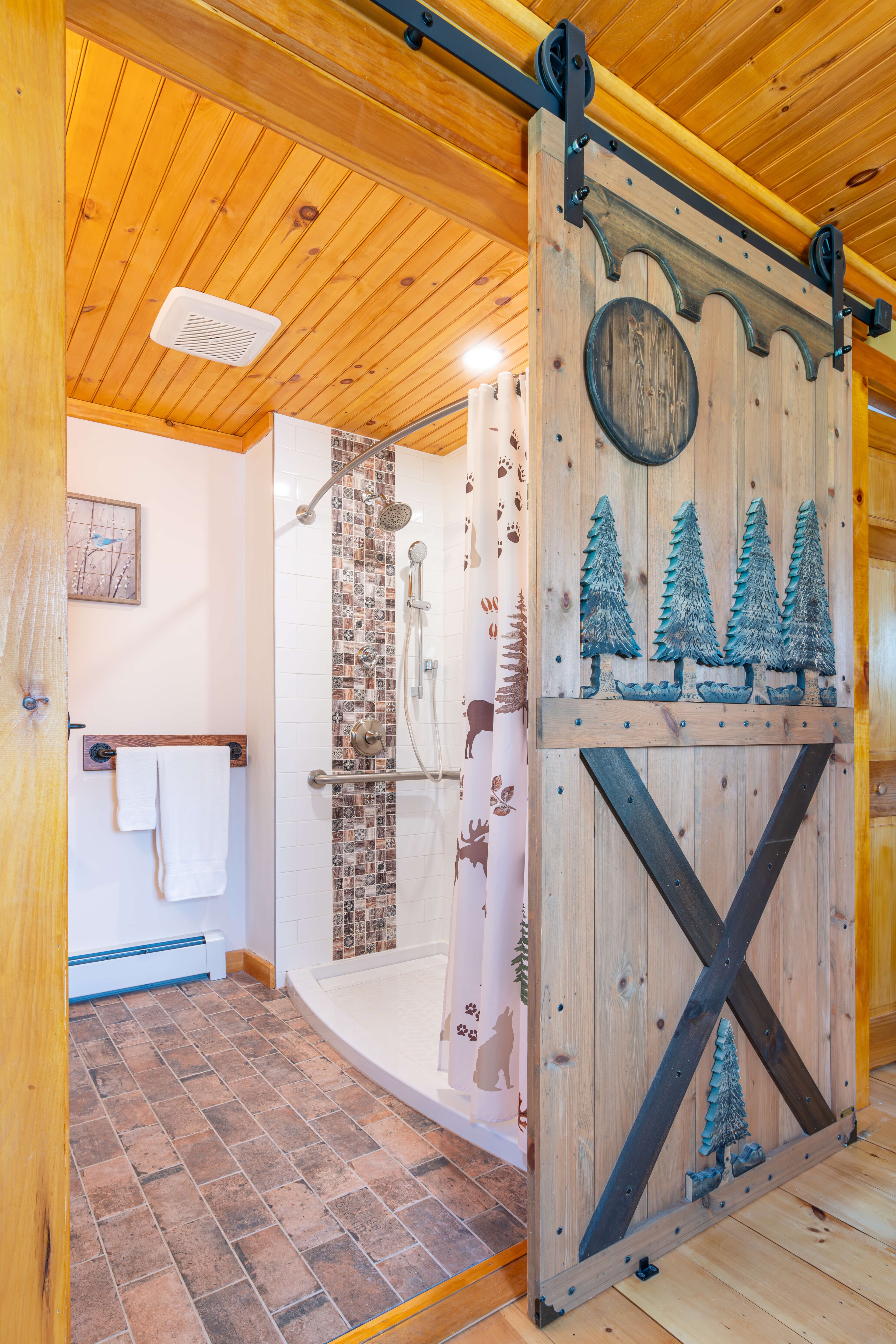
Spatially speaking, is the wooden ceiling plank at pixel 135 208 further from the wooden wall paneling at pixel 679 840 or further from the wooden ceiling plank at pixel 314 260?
the wooden wall paneling at pixel 679 840

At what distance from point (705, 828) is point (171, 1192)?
4.92ft

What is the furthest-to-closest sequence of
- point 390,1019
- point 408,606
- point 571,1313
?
1. point 408,606
2. point 390,1019
3. point 571,1313

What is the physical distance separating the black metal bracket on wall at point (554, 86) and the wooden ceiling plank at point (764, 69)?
0.44ft

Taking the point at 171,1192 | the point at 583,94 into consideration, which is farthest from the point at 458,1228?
the point at 583,94

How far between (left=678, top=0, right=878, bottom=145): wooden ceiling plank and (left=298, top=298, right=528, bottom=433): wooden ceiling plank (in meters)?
0.74

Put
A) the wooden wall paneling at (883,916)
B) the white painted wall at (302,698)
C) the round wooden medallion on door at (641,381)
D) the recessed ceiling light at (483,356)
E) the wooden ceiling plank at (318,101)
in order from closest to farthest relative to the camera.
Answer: the wooden ceiling plank at (318,101) < the round wooden medallion on door at (641,381) < the wooden wall paneling at (883,916) < the recessed ceiling light at (483,356) < the white painted wall at (302,698)

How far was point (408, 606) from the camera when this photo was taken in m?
3.48

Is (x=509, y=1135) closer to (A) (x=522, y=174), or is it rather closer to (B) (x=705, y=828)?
(B) (x=705, y=828)

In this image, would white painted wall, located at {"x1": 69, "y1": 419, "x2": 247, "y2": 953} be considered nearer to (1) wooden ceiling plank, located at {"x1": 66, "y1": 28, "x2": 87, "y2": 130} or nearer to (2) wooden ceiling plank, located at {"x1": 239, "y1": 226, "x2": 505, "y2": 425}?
(2) wooden ceiling plank, located at {"x1": 239, "y1": 226, "x2": 505, "y2": 425}

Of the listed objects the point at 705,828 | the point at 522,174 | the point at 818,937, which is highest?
the point at 522,174

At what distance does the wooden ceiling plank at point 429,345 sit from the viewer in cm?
238

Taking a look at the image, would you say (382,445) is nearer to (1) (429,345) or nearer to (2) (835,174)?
(1) (429,345)

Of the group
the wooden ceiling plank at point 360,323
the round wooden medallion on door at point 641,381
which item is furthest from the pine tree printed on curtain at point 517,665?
the wooden ceiling plank at point 360,323

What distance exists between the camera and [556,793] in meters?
1.39
